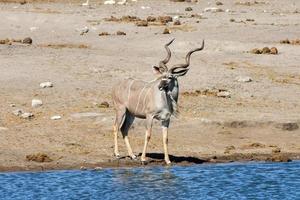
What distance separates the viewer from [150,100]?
22.3 meters

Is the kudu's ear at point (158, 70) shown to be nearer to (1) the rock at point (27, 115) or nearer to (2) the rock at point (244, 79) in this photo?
(1) the rock at point (27, 115)

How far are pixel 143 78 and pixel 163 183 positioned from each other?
10843 millimetres

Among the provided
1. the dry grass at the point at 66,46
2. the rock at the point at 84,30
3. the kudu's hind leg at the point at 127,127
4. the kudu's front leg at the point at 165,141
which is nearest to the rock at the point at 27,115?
the kudu's hind leg at the point at 127,127

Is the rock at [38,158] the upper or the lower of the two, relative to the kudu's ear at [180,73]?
lower

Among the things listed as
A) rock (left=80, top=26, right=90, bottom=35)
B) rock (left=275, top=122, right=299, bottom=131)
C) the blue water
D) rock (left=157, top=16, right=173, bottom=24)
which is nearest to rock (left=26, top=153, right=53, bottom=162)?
the blue water

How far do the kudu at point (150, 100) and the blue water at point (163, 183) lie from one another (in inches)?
40.8

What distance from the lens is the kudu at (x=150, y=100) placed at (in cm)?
2217

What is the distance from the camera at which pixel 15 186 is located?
19703 millimetres

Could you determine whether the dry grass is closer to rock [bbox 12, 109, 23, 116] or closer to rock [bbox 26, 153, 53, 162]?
rock [bbox 12, 109, 23, 116]

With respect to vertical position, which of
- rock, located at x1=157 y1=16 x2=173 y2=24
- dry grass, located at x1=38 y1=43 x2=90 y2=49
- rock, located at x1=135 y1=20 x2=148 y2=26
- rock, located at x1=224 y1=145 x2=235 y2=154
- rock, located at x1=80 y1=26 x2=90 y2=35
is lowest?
rock, located at x1=224 y1=145 x2=235 y2=154

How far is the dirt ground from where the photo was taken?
2347cm

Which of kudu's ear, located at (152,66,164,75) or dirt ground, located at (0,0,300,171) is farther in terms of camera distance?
dirt ground, located at (0,0,300,171)

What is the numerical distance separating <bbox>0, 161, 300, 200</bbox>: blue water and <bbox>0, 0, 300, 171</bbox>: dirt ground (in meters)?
0.76

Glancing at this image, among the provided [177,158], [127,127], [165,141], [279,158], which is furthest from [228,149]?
[127,127]
